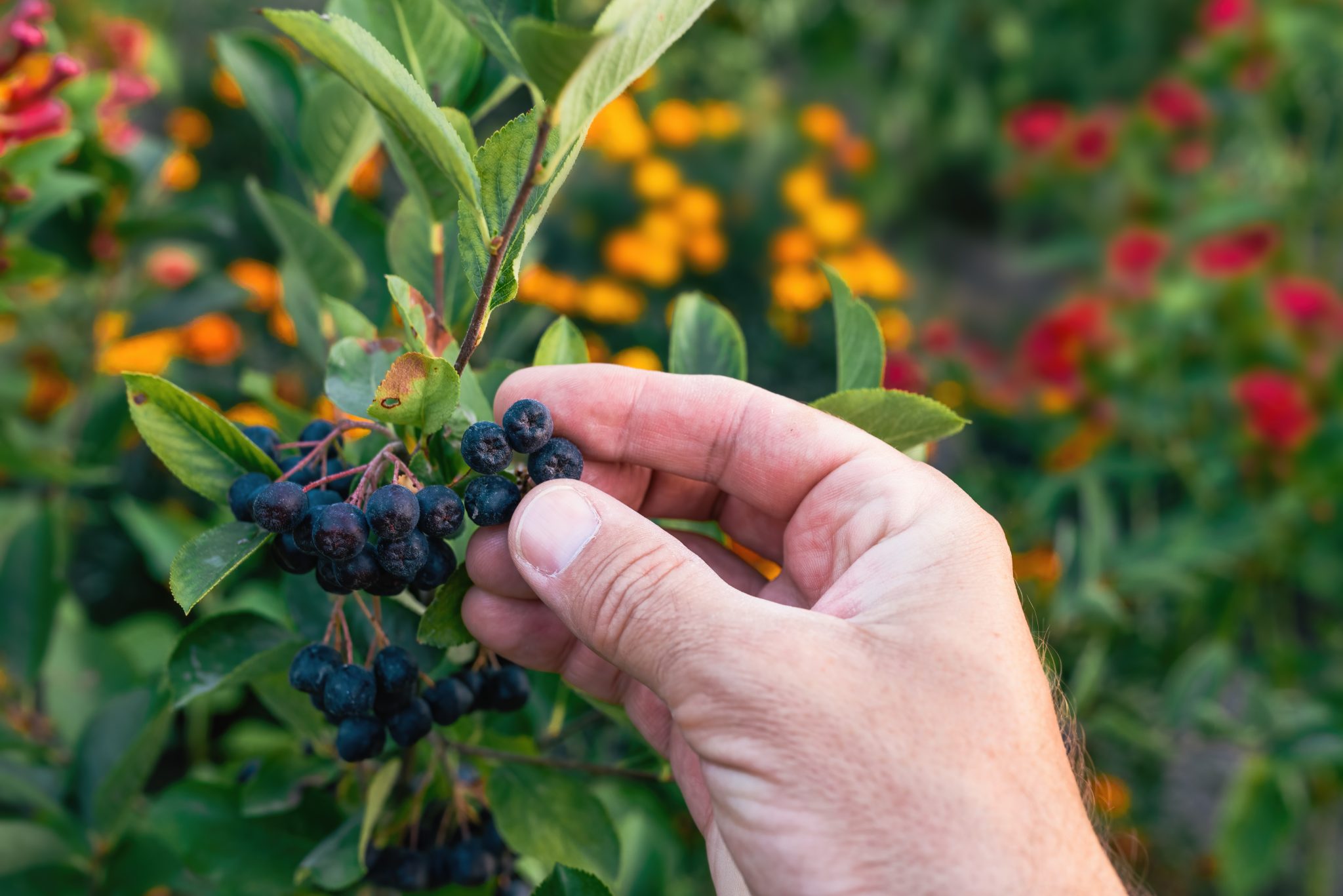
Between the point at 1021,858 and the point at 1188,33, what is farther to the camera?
the point at 1188,33

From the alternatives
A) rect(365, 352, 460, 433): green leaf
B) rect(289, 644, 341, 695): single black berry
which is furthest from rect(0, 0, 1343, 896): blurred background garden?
rect(365, 352, 460, 433): green leaf

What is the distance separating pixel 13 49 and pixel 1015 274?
4152mm

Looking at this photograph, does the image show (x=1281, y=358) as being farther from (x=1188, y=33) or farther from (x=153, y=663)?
(x=1188, y=33)

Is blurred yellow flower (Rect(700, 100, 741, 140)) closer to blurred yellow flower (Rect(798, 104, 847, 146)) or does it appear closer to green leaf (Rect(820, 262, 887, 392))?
blurred yellow flower (Rect(798, 104, 847, 146))

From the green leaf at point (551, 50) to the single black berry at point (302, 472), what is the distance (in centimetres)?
36

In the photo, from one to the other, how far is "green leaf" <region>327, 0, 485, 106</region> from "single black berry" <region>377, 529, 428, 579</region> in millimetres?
344

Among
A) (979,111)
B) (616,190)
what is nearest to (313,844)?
(616,190)

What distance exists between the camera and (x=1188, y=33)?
438cm

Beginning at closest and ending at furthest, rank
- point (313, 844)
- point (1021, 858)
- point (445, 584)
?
1. point (1021, 858)
2. point (445, 584)
3. point (313, 844)

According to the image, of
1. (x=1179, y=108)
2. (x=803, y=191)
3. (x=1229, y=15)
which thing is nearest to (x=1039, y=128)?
(x=1179, y=108)

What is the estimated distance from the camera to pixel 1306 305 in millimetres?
2270

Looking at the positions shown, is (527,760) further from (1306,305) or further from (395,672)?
(1306,305)

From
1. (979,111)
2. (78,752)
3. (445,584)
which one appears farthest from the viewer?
(979,111)

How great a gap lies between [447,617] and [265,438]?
0.20 metres
